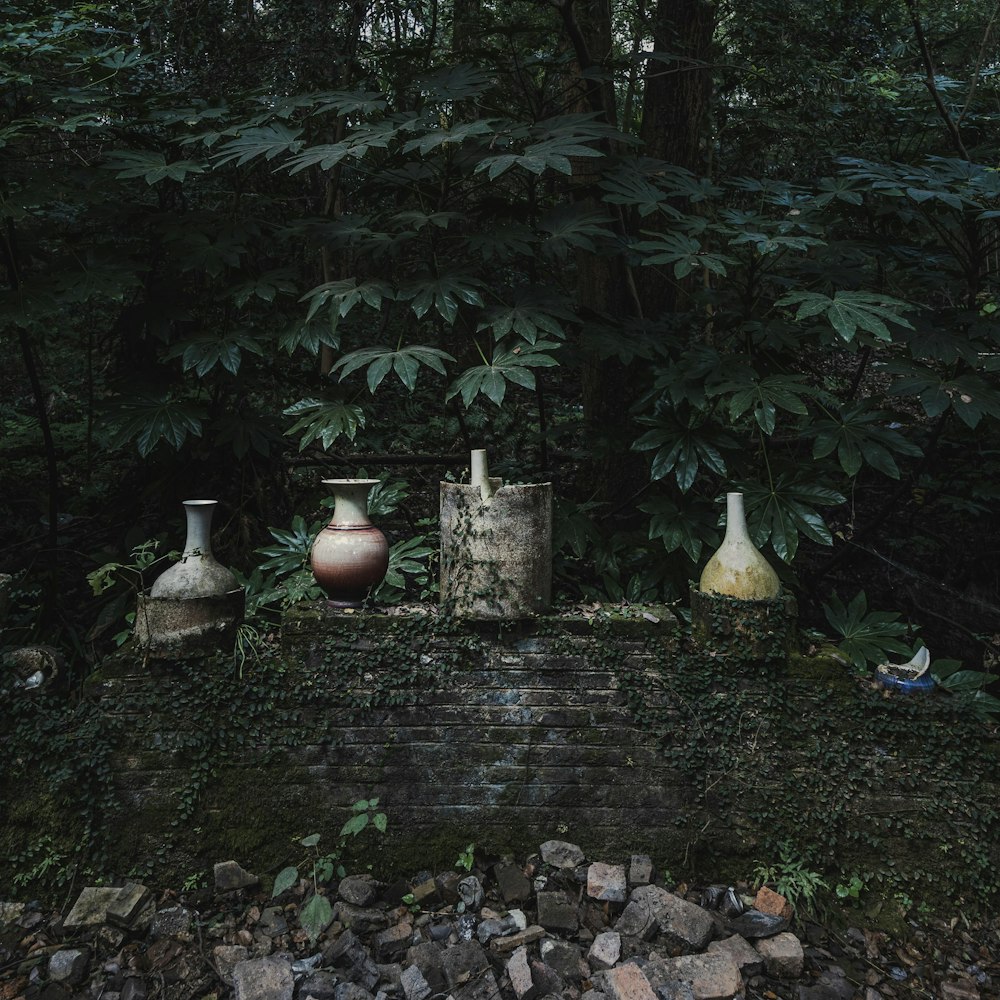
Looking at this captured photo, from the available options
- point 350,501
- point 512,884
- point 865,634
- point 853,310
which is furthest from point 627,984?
point 853,310

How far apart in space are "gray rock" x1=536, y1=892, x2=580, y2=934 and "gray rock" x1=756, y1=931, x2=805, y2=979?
532mm

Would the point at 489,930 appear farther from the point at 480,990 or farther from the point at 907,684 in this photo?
the point at 907,684

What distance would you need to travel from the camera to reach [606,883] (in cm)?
240

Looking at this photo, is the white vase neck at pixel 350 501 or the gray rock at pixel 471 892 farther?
the white vase neck at pixel 350 501

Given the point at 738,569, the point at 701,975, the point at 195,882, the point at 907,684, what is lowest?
the point at 195,882

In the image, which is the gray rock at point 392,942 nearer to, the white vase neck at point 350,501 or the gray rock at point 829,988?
the gray rock at point 829,988

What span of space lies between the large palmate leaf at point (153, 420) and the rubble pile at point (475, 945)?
4.87 ft

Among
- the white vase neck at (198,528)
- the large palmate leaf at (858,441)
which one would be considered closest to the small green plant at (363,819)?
the white vase neck at (198,528)

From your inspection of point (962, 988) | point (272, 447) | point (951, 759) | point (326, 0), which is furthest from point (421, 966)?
point (326, 0)

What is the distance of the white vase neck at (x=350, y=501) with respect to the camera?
2713 mm

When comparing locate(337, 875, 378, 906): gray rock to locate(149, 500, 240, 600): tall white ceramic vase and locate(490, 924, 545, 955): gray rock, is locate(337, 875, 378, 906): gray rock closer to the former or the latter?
locate(490, 924, 545, 955): gray rock

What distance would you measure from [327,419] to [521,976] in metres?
1.81

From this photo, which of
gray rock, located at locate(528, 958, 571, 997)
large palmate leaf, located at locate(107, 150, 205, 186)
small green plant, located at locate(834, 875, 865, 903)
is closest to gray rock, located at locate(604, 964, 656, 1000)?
gray rock, located at locate(528, 958, 571, 997)

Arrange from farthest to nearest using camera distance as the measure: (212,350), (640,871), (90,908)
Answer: (212,350), (640,871), (90,908)
